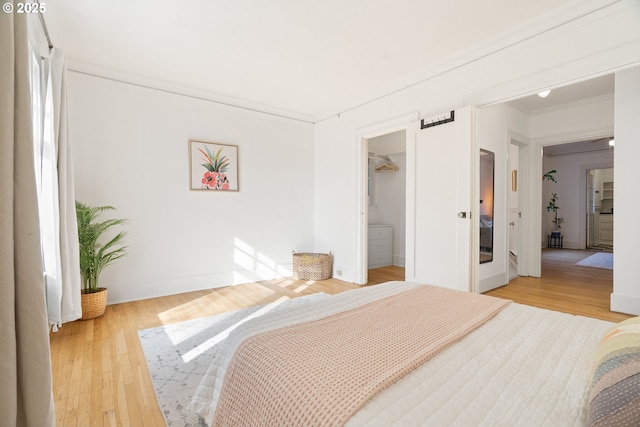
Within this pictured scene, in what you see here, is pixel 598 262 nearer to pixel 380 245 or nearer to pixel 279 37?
pixel 380 245

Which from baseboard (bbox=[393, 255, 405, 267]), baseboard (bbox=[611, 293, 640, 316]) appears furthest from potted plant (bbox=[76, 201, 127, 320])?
baseboard (bbox=[611, 293, 640, 316])

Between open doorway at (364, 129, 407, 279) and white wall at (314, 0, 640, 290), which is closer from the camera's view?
white wall at (314, 0, 640, 290)

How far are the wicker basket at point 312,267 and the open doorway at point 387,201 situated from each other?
1.22 metres

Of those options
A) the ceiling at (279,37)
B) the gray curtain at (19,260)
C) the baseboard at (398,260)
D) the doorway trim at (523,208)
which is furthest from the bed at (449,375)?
the baseboard at (398,260)

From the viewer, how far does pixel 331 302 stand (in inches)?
65.1

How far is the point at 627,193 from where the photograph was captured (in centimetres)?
305

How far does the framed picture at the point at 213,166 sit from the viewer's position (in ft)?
12.7

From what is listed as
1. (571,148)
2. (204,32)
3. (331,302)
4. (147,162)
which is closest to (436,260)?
(331,302)

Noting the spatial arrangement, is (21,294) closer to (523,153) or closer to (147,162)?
(147,162)

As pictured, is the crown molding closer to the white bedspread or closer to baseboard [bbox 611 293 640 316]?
the white bedspread

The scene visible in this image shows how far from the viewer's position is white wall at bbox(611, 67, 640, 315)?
9.80 ft

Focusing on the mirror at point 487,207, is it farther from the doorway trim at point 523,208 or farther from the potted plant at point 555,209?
the potted plant at point 555,209

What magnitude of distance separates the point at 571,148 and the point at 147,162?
9304 millimetres

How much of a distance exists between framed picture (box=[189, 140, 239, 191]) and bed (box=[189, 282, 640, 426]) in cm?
294
